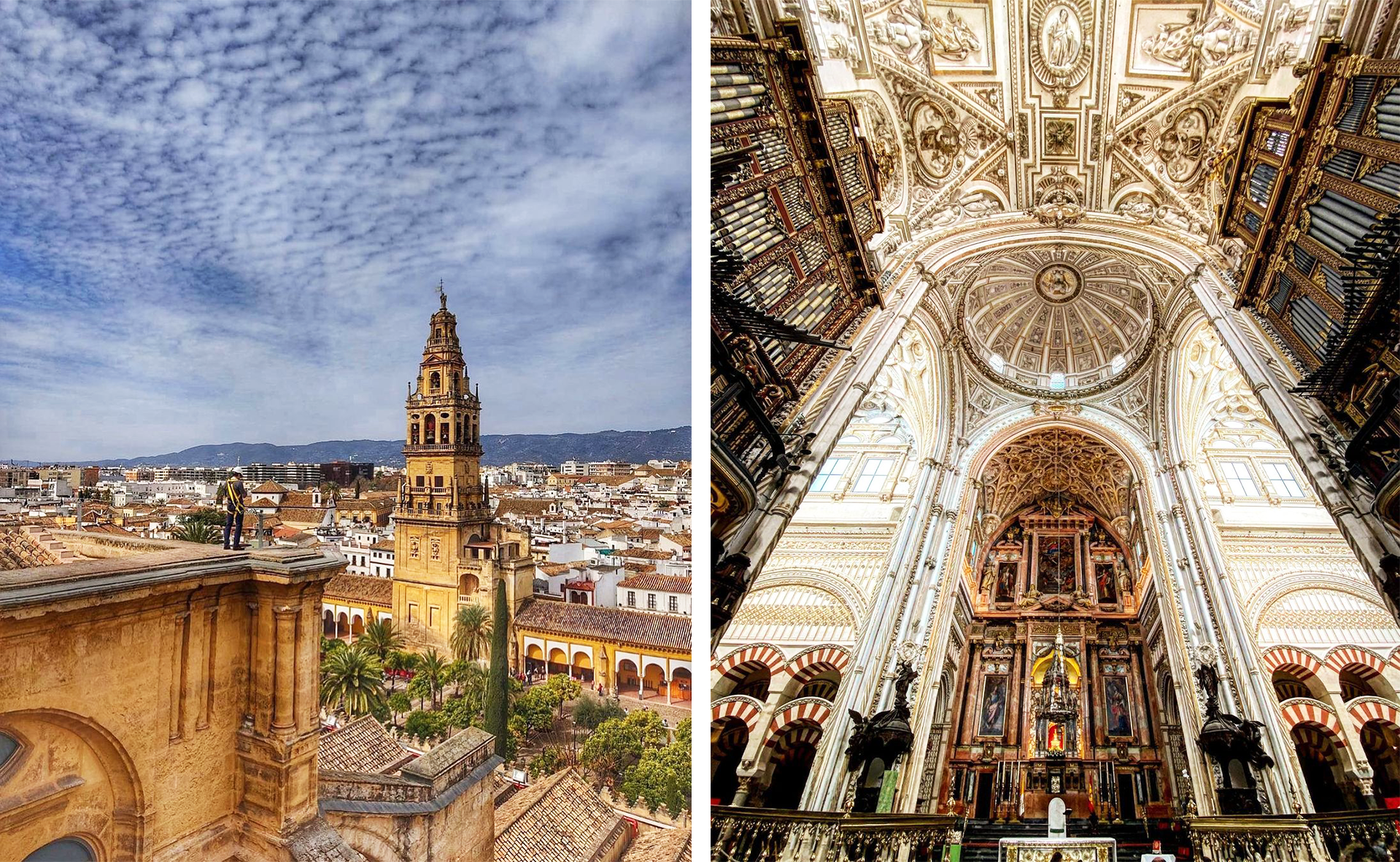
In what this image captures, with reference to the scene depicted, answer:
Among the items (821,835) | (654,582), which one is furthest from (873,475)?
(654,582)

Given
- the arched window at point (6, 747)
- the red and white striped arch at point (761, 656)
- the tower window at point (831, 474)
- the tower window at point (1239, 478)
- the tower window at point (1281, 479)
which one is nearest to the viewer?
the arched window at point (6, 747)

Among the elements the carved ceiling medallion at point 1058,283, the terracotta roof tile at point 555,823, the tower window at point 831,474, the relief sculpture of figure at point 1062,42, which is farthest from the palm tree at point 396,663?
the carved ceiling medallion at point 1058,283

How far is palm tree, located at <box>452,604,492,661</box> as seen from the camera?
115 inches

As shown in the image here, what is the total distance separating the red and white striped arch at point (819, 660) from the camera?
21.4ft

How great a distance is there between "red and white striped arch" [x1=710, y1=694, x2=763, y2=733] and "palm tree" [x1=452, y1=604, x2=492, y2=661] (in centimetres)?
328

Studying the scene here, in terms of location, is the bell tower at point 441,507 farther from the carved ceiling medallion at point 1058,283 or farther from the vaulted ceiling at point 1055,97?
the carved ceiling medallion at point 1058,283

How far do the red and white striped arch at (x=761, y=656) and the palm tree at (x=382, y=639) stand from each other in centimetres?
406

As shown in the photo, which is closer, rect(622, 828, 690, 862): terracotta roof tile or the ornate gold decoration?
rect(622, 828, 690, 862): terracotta roof tile

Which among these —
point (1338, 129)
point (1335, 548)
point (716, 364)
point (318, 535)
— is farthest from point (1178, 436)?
point (318, 535)

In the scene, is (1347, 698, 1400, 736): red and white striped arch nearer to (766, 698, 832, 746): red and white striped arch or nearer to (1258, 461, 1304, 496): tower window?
(1258, 461, 1304, 496): tower window

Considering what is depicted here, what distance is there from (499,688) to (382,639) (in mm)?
515

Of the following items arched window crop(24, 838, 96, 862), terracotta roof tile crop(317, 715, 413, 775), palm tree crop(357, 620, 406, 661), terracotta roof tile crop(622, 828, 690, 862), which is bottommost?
terracotta roof tile crop(622, 828, 690, 862)

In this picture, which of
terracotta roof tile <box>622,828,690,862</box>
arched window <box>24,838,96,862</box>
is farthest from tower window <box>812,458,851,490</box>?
arched window <box>24,838,96,862</box>

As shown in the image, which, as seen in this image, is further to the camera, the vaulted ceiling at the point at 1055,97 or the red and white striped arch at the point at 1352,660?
the red and white striped arch at the point at 1352,660
